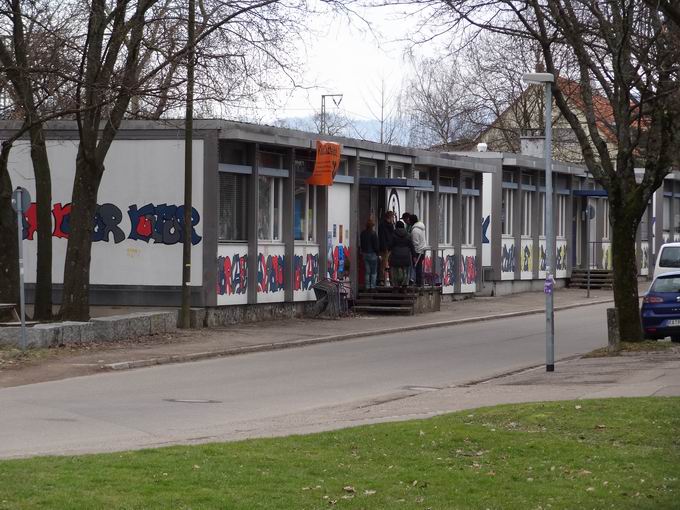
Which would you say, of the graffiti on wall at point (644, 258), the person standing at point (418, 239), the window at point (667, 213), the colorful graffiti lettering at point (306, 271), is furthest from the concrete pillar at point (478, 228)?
the window at point (667, 213)

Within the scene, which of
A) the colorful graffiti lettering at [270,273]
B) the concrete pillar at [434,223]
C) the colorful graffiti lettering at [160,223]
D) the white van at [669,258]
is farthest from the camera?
the concrete pillar at [434,223]

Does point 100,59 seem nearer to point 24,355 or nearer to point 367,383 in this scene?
point 24,355

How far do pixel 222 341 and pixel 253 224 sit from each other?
17.1ft

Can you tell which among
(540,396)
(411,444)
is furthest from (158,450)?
(540,396)

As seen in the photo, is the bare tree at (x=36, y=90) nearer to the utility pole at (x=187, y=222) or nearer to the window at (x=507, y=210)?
the utility pole at (x=187, y=222)

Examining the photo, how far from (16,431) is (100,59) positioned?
10.7 m

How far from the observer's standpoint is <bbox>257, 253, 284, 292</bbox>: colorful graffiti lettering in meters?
28.5

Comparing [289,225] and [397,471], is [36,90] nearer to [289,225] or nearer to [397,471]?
[289,225]

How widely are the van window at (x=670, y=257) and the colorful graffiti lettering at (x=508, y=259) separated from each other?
35.7 ft

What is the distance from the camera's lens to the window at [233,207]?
27453mm

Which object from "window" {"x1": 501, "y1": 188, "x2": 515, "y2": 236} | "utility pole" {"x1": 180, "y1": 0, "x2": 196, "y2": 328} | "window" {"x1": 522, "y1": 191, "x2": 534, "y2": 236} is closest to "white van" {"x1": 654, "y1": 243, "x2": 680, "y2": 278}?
"window" {"x1": 501, "y1": 188, "x2": 515, "y2": 236}

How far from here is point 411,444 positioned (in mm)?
10789

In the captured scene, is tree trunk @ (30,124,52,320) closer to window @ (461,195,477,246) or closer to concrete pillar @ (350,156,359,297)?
concrete pillar @ (350,156,359,297)

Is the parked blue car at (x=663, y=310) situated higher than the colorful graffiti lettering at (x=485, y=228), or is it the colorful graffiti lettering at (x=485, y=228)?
the colorful graffiti lettering at (x=485, y=228)
